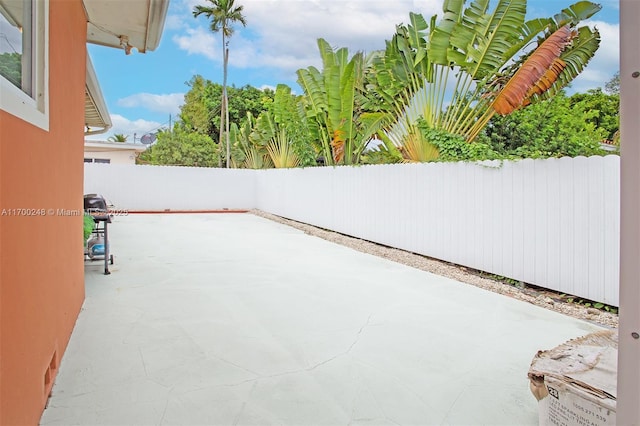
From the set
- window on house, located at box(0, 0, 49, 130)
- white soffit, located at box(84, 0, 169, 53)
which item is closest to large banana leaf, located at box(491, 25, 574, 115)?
white soffit, located at box(84, 0, 169, 53)

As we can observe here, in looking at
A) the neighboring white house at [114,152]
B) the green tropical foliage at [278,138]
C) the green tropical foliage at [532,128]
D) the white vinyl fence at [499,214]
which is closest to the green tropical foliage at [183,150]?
the neighboring white house at [114,152]

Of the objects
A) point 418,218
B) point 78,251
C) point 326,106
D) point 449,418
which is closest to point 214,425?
point 449,418

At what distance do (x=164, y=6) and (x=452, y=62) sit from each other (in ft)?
18.6

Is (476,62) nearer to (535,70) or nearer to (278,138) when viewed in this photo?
(535,70)

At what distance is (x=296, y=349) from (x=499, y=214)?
344cm

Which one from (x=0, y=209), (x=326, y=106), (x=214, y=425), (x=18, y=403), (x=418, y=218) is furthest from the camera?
(x=326, y=106)

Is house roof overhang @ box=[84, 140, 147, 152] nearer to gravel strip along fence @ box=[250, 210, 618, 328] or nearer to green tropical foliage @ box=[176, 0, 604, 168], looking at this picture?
green tropical foliage @ box=[176, 0, 604, 168]

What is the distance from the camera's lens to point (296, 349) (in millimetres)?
3057

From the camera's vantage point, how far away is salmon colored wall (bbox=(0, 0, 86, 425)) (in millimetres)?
1549

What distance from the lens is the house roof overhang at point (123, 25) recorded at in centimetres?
357

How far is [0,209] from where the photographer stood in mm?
1435

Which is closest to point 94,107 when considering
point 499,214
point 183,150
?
point 499,214

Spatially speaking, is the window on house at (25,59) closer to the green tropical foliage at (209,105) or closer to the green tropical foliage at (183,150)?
the green tropical foliage at (183,150)

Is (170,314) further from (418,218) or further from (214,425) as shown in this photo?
(418,218)
